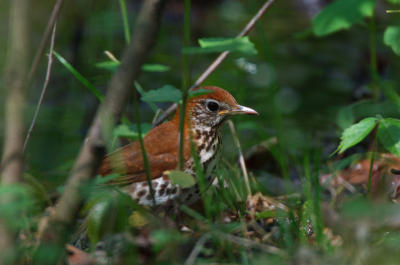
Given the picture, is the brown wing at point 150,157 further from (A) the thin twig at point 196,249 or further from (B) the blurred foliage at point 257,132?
(A) the thin twig at point 196,249

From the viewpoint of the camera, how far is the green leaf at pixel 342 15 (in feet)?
6.35

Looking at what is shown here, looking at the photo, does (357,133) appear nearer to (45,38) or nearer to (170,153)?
(170,153)

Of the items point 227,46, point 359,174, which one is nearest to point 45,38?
point 227,46

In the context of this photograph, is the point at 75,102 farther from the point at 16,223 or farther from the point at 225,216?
the point at 16,223

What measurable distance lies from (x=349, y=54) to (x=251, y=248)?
17.6 ft

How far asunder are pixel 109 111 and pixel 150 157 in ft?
4.26

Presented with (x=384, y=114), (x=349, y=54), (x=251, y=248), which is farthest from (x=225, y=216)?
(x=349, y=54)

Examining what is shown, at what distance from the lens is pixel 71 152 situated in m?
4.71

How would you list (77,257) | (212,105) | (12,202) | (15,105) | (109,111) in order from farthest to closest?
(212,105) < (77,257) < (109,111) < (15,105) < (12,202)

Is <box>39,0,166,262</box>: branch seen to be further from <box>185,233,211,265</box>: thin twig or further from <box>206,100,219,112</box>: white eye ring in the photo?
<box>206,100,219,112</box>: white eye ring

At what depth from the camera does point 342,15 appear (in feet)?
6.54

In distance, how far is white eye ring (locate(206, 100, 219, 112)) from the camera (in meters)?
3.59

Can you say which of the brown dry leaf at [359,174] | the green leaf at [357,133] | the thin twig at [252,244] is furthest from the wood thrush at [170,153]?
the thin twig at [252,244]

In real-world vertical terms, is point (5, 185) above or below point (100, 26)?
above
